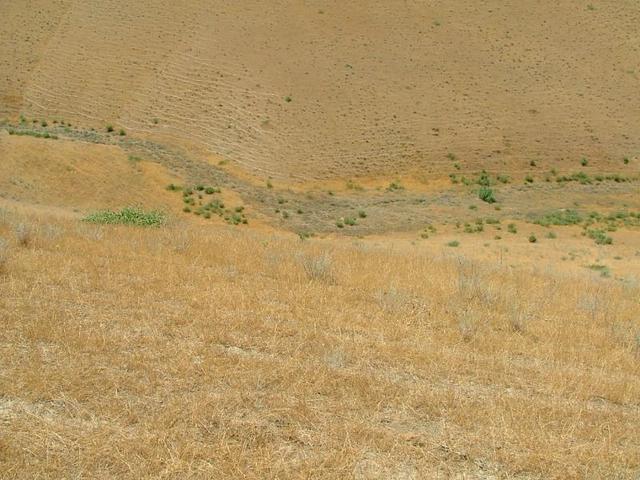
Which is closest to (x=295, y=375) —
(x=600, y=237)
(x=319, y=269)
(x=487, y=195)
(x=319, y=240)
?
(x=319, y=269)

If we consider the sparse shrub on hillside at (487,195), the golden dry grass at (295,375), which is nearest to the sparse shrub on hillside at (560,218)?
the sparse shrub on hillside at (487,195)

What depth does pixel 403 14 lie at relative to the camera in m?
41.2

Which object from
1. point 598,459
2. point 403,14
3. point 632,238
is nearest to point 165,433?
point 598,459

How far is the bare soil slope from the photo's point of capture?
109 ft

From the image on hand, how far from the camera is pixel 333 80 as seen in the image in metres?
36.3

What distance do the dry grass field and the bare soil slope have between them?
0.17 metres

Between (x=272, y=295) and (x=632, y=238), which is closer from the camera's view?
(x=272, y=295)

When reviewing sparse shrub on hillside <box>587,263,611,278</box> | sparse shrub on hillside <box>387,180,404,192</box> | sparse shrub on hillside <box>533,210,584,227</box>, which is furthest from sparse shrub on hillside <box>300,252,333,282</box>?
sparse shrub on hillside <box>387,180,404,192</box>

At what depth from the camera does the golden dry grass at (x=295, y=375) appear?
134 inches

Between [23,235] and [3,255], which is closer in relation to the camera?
[3,255]

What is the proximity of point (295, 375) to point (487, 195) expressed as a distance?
2686 centimetres

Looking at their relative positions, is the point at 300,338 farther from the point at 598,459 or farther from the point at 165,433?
the point at 598,459

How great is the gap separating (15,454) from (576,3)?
49064 mm

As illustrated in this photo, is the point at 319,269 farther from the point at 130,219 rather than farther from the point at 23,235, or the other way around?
the point at 130,219
